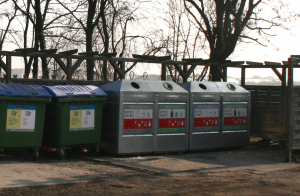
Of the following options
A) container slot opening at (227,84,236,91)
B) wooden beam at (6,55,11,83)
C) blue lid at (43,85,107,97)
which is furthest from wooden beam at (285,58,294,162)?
wooden beam at (6,55,11,83)

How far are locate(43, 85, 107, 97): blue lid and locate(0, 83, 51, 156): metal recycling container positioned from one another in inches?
5.9

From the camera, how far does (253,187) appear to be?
5879mm

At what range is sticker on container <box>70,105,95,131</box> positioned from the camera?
26.6 feet

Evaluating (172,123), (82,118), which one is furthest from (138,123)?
(82,118)

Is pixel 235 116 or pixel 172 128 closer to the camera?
pixel 172 128

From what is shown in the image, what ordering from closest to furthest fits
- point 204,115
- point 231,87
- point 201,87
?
point 204,115
point 201,87
point 231,87

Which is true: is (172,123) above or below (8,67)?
below

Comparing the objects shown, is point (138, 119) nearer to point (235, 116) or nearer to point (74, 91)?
point (74, 91)

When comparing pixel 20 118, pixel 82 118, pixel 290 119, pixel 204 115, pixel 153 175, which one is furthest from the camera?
pixel 204 115

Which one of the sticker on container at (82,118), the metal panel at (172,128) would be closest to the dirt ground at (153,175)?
the metal panel at (172,128)

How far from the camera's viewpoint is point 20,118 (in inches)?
301

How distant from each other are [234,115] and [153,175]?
4.07 metres

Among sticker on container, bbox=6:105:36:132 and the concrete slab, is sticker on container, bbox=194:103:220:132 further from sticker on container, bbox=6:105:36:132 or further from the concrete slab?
sticker on container, bbox=6:105:36:132

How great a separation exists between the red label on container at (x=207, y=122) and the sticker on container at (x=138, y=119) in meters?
1.29
